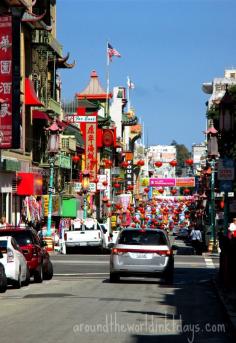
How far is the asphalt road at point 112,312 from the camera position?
47.7ft

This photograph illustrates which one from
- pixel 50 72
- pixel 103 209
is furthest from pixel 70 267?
pixel 103 209

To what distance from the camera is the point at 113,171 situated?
115938mm

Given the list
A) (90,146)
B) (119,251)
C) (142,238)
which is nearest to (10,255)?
(119,251)

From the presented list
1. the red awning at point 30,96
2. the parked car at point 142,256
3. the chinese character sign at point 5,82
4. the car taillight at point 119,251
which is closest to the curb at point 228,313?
the parked car at point 142,256

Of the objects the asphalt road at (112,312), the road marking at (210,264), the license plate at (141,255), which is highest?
the license plate at (141,255)

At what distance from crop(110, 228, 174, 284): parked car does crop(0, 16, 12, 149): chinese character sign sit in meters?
21.2

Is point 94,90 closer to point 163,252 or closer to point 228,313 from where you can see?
point 163,252

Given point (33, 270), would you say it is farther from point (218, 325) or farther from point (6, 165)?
point (6, 165)

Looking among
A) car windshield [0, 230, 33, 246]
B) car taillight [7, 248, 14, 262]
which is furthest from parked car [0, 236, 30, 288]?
car windshield [0, 230, 33, 246]

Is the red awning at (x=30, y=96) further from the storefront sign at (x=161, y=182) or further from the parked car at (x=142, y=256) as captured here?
the storefront sign at (x=161, y=182)

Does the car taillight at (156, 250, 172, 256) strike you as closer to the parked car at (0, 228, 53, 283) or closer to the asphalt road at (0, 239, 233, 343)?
the asphalt road at (0, 239, 233, 343)

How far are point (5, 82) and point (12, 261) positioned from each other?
24.6m

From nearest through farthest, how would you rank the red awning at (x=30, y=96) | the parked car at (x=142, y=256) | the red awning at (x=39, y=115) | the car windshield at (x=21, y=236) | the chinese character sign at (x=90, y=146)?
the parked car at (x=142, y=256) → the car windshield at (x=21, y=236) → the red awning at (x=30, y=96) → the red awning at (x=39, y=115) → the chinese character sign at (x=90, y=146)

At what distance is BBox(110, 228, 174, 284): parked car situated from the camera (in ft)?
91.3
